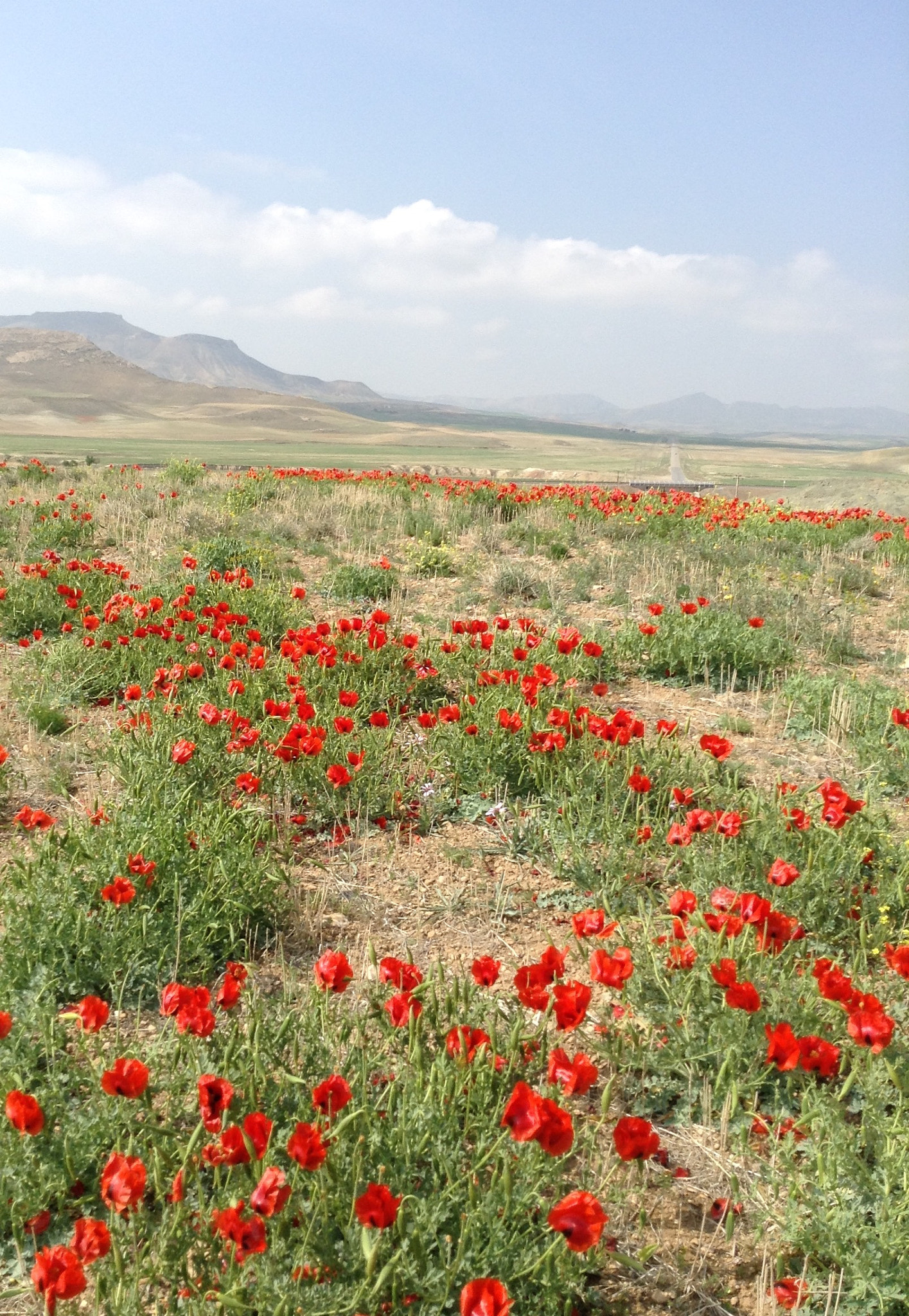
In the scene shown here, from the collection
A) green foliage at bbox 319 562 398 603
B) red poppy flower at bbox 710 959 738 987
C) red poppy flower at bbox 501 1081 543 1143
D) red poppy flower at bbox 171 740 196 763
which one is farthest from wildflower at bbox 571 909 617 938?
green foliage at bbox 319 562 398 603

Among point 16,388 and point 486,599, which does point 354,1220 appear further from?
point 16,388

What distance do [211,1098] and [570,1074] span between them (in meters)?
0.78

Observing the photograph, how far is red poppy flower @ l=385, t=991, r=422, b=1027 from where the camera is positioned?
2.26 m

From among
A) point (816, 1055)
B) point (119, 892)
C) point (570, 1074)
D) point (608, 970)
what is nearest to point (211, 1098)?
point (570, 1074)

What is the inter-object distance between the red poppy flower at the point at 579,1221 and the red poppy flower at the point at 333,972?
76cm

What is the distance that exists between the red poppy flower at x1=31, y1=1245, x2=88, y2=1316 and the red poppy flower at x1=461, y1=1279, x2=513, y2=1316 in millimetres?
678

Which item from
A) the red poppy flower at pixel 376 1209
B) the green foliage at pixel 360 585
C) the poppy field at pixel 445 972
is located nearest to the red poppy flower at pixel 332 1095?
the poppy field at pixel 445 972

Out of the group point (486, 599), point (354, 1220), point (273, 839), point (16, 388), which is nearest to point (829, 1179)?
point (354, 1220)

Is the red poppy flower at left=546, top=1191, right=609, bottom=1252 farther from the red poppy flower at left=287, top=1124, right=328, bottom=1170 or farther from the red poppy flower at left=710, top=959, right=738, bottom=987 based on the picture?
the red poppy flower at left=710, top=959, right=738, bottom=987

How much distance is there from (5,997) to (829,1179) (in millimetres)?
2318

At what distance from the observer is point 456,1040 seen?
2275 millimetres

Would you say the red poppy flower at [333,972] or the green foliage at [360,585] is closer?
the red poppy flower at [333,972]

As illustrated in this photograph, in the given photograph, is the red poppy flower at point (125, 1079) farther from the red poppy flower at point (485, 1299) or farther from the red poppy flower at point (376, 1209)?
the red poppy flower at point (485, 1299)

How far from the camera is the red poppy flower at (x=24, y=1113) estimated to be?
1.88m
